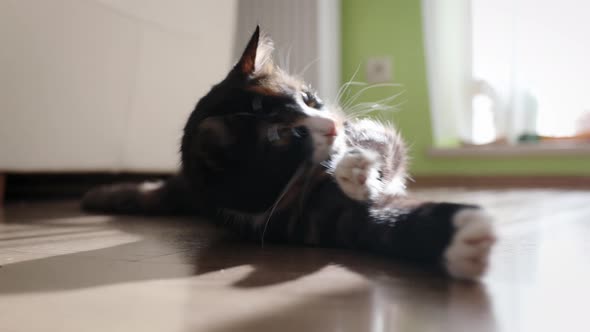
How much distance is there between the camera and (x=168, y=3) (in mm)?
1985

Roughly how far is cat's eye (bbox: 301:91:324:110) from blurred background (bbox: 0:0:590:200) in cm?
28

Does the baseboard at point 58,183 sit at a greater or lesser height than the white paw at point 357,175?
lesser

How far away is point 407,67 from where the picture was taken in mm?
3102

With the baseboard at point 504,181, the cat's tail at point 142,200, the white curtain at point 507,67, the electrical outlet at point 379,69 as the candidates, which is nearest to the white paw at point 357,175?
the cat's tail at point 142,200

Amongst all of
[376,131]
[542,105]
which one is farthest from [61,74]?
[542,105]

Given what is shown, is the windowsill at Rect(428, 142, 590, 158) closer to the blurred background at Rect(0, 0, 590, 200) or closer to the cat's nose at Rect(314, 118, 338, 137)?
the blurred background at Rect(0, 0, 590, 200)

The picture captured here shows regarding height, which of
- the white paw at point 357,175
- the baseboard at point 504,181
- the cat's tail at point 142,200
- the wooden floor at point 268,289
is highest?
the baseboard at point 504,181

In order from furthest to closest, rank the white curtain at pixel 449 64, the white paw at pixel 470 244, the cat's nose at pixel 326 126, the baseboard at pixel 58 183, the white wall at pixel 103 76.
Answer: the white curtain at pixel 449 64 → the baseboard at pixel 58 183 → the white wall at pixel 103 76 → the cat's nose at pixel 326 126 → the white paw at pixel 470 244

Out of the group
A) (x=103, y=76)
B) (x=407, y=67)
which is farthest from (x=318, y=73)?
(x=103, y=76)

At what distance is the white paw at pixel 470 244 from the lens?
0.60 m

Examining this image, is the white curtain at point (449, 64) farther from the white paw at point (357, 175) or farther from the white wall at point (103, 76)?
the white paw at point (357, 175)

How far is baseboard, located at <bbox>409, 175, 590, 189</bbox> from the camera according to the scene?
2.74 m

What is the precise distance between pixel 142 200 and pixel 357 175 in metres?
0.90

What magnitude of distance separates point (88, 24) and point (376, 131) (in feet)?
3.75
